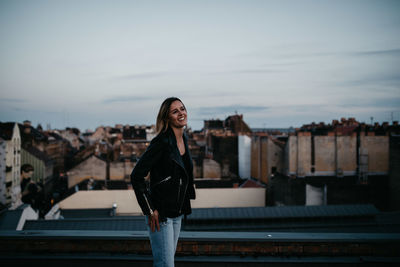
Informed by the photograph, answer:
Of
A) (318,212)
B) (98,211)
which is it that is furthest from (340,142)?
(98,211)

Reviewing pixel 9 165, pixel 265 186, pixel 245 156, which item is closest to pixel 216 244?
pixel 265 186

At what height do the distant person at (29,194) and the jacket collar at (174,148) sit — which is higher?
the jacket collar at (174,148)

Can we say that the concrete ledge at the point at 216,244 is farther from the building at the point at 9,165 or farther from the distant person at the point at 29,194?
the building at the point at 9,165

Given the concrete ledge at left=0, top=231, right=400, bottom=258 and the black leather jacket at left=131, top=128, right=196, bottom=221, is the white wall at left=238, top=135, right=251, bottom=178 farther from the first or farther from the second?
the black leather jacket at left=131, top=128, right=196, bottom=221

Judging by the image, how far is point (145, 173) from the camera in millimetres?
2838

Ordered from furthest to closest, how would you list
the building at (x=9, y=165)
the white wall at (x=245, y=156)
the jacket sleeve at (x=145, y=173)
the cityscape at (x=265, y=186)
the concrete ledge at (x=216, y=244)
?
the white wall at (x=245, y=156) → the building at (x=9, y=165) → the cityscape at (x=265, y=186) → the concrete ledge at (x=216, y=244) → the jacket sleeve at (x=145, y=173)

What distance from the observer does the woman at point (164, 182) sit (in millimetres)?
2855

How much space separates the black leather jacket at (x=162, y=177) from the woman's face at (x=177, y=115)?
92 mm

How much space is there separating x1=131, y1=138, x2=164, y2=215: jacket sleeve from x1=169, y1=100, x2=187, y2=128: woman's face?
0.26 meters

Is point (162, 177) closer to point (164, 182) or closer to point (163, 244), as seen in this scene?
point (164, 182)

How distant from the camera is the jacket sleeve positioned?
2816 millimetres

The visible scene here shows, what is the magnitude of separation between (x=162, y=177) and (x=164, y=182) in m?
0.05

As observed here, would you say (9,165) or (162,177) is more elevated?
(162,177)

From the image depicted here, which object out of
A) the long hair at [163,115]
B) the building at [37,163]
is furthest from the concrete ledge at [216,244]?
the building at [37,163]
